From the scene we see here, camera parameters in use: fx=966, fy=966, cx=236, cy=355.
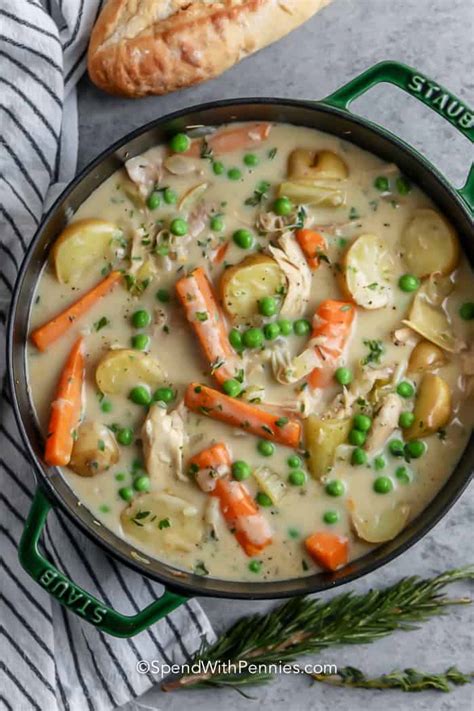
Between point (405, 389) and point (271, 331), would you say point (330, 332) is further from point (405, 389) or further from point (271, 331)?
point (405, 389)

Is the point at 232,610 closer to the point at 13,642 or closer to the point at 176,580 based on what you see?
the point at 176,580

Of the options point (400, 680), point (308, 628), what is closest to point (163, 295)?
point (308, 628)

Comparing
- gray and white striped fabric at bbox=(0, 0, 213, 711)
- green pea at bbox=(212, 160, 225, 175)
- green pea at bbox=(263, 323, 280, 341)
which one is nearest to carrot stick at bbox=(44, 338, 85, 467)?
gray and white striped fabric at bbox=(0, 0, 213, 711)

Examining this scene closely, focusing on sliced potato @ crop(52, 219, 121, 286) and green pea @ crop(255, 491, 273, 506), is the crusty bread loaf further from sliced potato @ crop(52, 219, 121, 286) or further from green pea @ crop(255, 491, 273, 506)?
green pea @ crop(255, 491, 273, 506)

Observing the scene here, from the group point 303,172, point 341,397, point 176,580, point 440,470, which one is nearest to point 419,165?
point 303,172

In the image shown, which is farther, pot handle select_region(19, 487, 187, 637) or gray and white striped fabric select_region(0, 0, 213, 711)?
gray and white striped fabric select_region(0, 0, 213, 711)
